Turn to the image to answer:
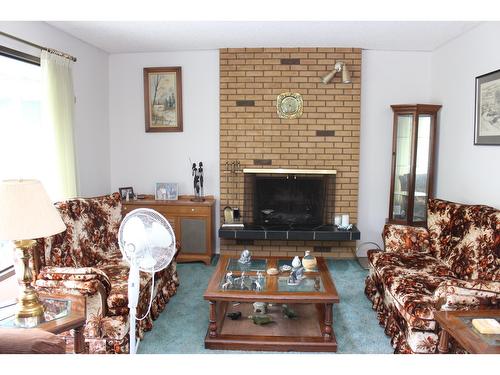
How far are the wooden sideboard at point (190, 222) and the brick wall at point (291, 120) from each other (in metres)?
0.47

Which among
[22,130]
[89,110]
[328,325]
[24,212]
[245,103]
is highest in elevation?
[245,103]

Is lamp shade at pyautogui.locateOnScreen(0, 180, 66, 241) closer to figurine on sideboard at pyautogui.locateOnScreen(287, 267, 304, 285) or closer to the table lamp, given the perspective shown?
the table lamp

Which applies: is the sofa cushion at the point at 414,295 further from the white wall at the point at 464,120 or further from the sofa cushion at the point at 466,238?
the white wall at the point at 464,120

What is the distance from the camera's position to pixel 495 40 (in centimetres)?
304

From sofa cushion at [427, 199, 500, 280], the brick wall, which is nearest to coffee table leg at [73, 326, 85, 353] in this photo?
sofa cushion at [427, 199, 500, 280]

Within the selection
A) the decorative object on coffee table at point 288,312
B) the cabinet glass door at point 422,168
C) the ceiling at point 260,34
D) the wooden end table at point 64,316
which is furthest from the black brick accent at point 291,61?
the wooden end table at point 64,316

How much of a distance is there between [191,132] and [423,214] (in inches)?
109

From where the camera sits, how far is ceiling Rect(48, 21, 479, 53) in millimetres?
3373

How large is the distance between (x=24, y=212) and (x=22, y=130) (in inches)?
68.1

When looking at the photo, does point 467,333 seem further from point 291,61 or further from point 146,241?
point 291,61

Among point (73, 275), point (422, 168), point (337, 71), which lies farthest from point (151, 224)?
point (422, 168)

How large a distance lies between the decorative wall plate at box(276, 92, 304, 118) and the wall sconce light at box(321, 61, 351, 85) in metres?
0.35

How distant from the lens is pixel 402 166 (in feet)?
13.6

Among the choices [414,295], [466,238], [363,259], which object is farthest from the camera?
[363,259]
